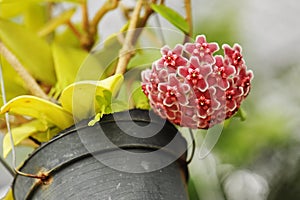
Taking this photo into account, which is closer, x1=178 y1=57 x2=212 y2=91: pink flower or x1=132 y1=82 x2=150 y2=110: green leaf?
x1=178 y1=57 x2=212 y2=91: pink flower

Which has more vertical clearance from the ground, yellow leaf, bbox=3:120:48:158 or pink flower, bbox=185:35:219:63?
pink flower, bbox=185:35:219:63

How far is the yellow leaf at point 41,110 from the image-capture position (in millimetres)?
716

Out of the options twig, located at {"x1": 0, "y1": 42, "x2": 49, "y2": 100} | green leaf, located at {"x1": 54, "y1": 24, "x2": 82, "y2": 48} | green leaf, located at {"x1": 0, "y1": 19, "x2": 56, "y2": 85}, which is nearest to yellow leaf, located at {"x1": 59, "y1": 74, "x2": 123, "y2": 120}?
twig, located at {"x1": 0, "y1": 42, "x2": 49, "y2": 100}

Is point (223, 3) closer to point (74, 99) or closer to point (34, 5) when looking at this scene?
point (34, 5)

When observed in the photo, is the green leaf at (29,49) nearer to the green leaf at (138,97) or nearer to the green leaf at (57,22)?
the green leaf at (57,22)

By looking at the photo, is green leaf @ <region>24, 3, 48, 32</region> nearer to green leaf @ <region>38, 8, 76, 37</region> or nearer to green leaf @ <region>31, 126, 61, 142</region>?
green leaf @ <region>38, 8, 76, 37</region>

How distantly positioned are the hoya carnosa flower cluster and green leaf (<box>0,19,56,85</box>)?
1.08 ft

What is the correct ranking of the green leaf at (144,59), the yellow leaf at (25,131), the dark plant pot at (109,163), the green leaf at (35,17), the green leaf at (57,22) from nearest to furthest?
1. the dark plant pot at (109,163)
2. the yellow leaf at (25,131)
3. the green leaf at (144,59)
4. the green leaf at (57,22)
5. the green leaf at (35,17)

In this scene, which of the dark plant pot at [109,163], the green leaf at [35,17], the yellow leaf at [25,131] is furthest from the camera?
the green leaf at [35,17]

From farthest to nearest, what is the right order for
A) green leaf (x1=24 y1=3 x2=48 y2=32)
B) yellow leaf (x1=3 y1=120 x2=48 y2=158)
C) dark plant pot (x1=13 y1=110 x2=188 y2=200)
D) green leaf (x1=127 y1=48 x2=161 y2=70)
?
green leaf (x1=24 y1=3 x2=48 y2=32) < green leaf (x1=127 y1=48 x2=161 y2=70) < yellow leaf (x1=3 y1=120 x2=48 y2=158) < dark plant pot (x1=13 y1=110 x2=188 y2=200)

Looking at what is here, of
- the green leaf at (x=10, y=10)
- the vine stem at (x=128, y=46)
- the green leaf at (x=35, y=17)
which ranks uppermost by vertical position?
the vine stem at (x=128, y=46)

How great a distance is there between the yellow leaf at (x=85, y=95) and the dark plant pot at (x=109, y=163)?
3 centimetres

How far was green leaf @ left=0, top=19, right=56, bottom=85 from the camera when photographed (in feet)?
3.24

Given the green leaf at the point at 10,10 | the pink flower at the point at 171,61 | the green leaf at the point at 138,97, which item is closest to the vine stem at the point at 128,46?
the green leaf at the point at 138,97
